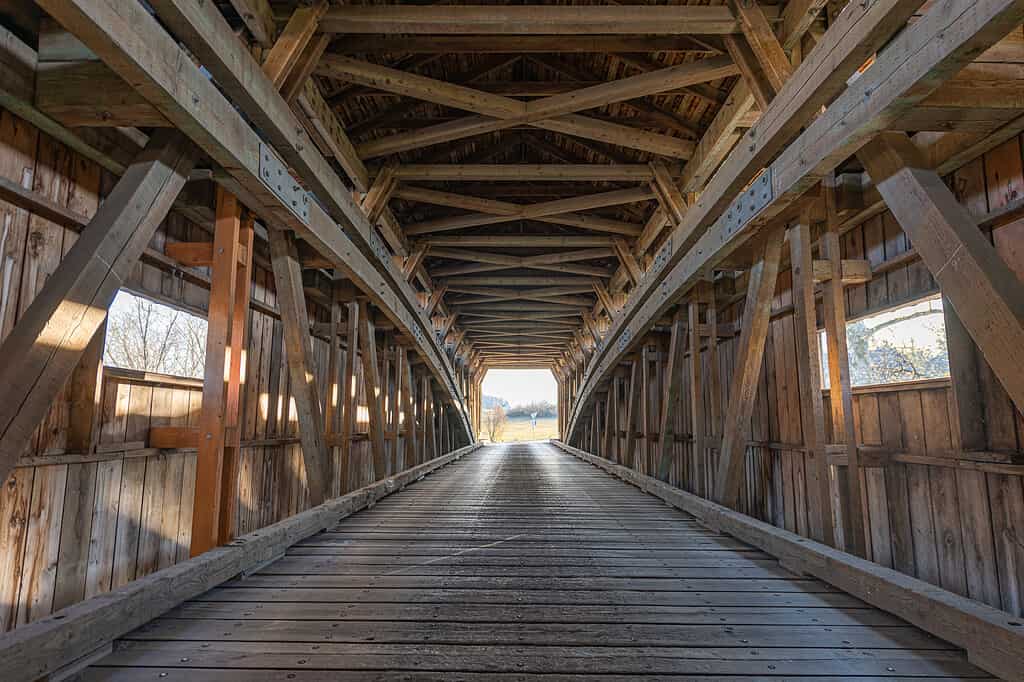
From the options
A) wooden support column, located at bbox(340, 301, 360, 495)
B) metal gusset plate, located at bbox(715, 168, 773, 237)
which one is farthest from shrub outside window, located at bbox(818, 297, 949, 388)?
wooden support column, located at bbox(340, 301, 360, 495)

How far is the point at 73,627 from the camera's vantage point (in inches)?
64.7

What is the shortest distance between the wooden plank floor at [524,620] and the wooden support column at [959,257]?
102 centimetres

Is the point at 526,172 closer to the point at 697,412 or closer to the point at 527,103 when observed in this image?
the point at 527,103

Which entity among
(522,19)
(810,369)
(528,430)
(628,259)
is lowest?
(528,430)

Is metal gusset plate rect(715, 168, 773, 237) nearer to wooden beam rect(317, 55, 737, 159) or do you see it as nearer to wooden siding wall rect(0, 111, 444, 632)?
wooden beam rect(317, 55, 737, 159)

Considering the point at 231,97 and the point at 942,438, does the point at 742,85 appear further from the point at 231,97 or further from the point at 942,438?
the point at 231,97

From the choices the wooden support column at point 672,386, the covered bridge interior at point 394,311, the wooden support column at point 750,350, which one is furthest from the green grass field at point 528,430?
the wooden support column at point 750,350

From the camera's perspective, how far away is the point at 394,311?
6.14m

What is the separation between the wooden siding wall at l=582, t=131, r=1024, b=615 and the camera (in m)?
2.82

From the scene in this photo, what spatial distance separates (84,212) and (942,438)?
5.07 m

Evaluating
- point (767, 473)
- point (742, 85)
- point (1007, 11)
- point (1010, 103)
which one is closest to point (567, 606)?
point (1007, 11)

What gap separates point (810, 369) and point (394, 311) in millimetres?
4331

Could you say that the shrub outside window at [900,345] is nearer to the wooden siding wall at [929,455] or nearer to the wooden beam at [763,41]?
the wooden siding wall at [929,455]

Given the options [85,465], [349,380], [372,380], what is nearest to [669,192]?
[372,380]
